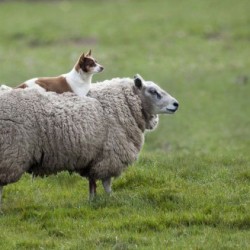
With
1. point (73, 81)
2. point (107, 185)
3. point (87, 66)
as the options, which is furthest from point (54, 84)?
point (107, 185)

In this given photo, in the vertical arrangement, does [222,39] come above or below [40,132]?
below

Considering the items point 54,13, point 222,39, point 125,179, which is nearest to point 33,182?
point 125,179

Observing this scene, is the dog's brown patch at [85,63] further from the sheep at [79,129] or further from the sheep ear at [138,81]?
the sheep ear at [138,81]

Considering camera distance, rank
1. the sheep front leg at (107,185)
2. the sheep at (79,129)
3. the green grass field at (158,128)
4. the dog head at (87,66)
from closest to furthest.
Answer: the green grass field at (158,128)
the sheep at (79,129)
the sheep front leg at (107,185)
the dog head at (87,66)

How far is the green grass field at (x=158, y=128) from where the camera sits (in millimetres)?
8695

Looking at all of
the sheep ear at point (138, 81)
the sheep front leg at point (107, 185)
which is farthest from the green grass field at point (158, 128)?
the sheep ear at point (138, 81)

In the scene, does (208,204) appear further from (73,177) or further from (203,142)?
(203,142)

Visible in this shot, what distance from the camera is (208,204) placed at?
→ 9.41 meters

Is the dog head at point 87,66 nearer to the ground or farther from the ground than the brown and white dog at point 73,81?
farther from the ground

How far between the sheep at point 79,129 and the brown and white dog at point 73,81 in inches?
13.3

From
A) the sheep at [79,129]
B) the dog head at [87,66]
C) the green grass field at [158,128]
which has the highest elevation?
the dog head at [87,66]

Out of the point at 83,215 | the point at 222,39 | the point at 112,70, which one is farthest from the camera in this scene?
the point at 222,39

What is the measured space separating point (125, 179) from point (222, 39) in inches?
803

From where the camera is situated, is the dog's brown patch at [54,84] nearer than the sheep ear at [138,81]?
No
